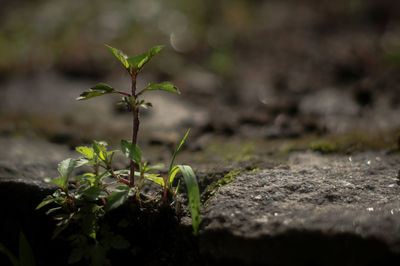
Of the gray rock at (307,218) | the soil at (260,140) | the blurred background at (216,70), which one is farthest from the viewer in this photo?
the blurred background at (216,70)

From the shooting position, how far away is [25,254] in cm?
154

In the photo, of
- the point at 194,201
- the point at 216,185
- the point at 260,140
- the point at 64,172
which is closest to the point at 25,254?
the point at 64,172

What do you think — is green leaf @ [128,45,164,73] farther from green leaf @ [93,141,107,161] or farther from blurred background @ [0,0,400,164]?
blurred background @ [0,0,400,164]

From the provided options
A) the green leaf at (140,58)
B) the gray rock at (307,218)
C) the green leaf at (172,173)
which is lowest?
the gray rock at (307,218)

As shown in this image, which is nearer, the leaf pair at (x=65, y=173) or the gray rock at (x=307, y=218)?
the gray rock at (x=307, y=218)

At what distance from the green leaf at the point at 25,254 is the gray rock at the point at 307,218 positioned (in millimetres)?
741

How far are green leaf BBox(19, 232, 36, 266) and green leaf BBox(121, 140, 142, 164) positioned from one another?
57 centimetres

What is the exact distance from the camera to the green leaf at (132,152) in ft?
4.77

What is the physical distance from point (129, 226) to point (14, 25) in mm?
4589

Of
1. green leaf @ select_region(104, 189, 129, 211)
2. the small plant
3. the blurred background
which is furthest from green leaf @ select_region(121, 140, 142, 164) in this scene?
the blurred background

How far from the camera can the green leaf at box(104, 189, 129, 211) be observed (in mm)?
1381

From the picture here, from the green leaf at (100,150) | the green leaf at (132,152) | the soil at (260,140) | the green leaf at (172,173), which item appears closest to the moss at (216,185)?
the soil at (260,140)

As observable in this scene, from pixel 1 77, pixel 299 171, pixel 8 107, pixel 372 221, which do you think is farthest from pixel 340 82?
pixel 1 77

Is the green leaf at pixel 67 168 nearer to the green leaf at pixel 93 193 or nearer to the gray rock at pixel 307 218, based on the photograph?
the green leaf at pixel 93 193
